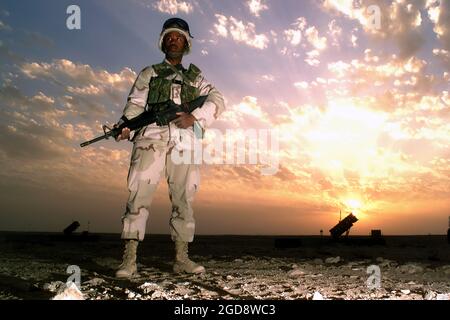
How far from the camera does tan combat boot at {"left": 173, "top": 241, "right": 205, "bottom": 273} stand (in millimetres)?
4496

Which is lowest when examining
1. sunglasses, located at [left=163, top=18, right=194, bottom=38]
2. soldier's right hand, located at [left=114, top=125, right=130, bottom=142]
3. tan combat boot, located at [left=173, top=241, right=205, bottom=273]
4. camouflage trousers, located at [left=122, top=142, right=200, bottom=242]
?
tan combat boot, located at [left=173, top=241, right=205, bottom=273]

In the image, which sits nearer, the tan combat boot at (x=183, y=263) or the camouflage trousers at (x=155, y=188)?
the camouflage trousers at (x=155, y=188)

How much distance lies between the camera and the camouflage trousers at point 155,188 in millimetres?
4348

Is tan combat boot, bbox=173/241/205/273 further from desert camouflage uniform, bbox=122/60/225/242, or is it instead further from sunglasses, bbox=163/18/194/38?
sunglasses, bbox=163/18/194/38

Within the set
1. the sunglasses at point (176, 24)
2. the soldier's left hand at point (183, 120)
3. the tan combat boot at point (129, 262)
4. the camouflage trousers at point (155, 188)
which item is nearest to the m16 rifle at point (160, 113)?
the soldier's left hand at point (183, 120)

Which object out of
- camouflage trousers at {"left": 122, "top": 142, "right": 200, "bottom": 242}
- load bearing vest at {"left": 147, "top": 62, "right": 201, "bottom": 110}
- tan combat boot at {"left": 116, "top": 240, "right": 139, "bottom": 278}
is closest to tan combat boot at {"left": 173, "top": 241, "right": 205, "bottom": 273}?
camouflage trousers at {"left": 122, "top": 142, "right": 200, "bottom": 242}

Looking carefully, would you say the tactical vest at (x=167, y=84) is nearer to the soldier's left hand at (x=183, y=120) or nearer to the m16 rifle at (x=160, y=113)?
the m16 rifle at (x=160, y=113)

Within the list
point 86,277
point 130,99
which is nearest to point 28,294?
point 86,277

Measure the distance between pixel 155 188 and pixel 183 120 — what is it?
964mm

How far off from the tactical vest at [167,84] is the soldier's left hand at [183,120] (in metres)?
0.30

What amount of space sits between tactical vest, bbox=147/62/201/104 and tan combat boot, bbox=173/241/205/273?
6.47 ft
